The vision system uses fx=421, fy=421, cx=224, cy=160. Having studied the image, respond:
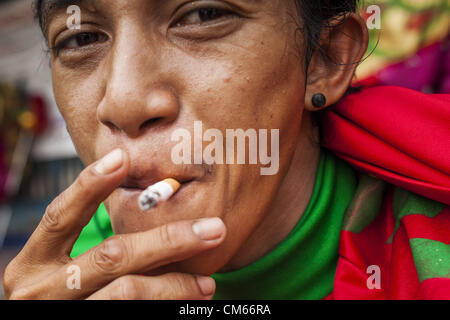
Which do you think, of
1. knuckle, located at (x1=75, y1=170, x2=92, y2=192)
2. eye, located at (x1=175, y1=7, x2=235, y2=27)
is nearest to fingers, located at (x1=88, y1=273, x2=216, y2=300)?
knuckle, located at (x1=75, y1=170, x2=92, y2=192)

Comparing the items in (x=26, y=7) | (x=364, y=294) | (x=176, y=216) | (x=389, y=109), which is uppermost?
(x=26, y=7)

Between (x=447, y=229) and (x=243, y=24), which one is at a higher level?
(x=243, y=24)

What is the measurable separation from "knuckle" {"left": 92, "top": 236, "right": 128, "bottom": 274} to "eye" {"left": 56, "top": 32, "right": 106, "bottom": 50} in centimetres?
62

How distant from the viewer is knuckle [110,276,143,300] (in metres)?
0.95

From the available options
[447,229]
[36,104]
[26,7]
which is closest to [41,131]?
[36,104]

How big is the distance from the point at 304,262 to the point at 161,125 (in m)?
0.72

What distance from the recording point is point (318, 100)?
4.64 feet

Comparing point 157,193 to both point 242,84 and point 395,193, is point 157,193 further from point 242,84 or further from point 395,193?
point 395,193

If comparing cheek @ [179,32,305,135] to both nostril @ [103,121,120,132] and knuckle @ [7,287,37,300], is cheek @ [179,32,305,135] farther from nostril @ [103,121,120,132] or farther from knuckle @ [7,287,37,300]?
knuckle @ [7,287,37,300]

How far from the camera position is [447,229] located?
1.30 metres
